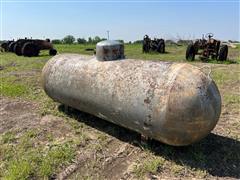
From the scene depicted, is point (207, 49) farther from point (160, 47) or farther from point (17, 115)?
point (17, 115)

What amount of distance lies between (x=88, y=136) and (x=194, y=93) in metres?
2.00

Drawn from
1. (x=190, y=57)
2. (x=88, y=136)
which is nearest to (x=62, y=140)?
(x=88, y=136)

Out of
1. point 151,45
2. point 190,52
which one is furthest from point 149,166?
point 151,45

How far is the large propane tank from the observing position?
3734 mm

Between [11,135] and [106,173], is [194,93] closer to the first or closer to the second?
[106,173]

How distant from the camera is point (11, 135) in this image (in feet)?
16.5

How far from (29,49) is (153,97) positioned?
16.2m

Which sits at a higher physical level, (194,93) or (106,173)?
(194,93)

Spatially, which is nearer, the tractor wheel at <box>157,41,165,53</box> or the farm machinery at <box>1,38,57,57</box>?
the farm machinery at <box>1,38,57,57</box>

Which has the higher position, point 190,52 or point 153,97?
point 153,97

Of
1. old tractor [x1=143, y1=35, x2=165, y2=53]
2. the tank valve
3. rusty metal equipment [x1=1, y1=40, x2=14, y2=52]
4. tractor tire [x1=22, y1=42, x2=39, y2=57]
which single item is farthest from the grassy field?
rusty metal equipment [x1=1, y1=40, x2=14, y2=52]

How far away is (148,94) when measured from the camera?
400 centimetres

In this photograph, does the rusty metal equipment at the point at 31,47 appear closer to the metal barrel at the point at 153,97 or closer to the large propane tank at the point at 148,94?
the large propane tank at the point at 148,94

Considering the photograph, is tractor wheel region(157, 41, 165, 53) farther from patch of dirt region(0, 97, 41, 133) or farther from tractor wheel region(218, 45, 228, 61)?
patch of dirt region(0, 97, 41, 133)
